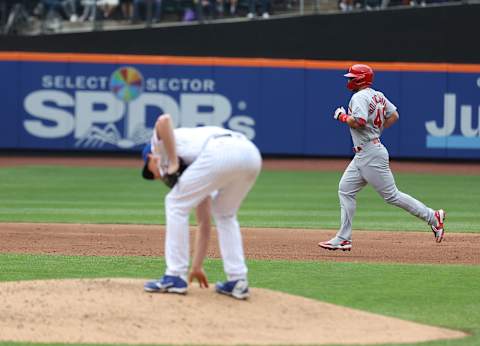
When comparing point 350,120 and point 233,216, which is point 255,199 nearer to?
point 350,120

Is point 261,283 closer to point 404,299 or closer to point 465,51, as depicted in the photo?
point 404,299

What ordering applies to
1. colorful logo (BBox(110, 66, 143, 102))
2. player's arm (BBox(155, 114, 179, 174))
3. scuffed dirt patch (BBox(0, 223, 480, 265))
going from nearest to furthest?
player's arm (BBox(155, 114, 179, 174)), scuffed dirt patch (BBox(0, 223, 480, 265)), colorful logo (BBox(110, 66, 143, 102))

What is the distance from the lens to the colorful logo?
81.4 ft

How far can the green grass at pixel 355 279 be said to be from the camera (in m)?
7.77

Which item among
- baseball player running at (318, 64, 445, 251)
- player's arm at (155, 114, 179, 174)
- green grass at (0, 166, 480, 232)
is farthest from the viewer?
green grass at (0, 166, 480, 232)

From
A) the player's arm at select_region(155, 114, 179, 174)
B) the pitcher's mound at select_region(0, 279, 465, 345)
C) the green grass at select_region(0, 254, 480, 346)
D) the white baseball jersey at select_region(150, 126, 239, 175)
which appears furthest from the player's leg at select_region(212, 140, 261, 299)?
the green grass at select_region(0, 254, 480, 346)

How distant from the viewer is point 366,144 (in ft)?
34.2

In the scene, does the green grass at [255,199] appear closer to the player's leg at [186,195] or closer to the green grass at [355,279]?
the green grass at [355,279]

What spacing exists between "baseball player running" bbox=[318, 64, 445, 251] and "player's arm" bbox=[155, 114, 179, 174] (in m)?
3.33

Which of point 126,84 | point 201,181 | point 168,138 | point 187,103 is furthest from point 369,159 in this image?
Result: point 126,84

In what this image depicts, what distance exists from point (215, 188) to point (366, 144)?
11.5ft

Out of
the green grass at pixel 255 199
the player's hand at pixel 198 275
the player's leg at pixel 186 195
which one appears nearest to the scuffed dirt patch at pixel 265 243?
the green grass at pixel 255 199

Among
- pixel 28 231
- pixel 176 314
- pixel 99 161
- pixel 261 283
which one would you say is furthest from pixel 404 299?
pixel 99 161

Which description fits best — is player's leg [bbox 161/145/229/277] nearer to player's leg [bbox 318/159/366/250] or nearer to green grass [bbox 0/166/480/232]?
player's leg [bbox 318/159/366/250]
